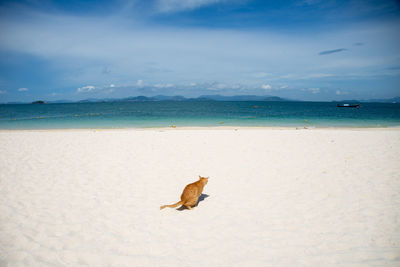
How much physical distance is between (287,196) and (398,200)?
2.35 meters

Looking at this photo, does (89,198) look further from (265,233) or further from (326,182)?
(326,182)

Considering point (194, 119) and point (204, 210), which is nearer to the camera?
point (204, 210)

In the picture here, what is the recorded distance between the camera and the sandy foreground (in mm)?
3301

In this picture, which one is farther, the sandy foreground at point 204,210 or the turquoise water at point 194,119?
the turquoise water at point 194,119

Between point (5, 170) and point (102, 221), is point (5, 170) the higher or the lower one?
the higher one

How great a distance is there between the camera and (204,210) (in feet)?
15.4

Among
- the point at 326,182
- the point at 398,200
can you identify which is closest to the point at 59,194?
the point at 326,182

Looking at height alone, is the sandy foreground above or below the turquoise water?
below

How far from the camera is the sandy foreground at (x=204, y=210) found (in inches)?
130

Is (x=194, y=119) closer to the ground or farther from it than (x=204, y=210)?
farther from it

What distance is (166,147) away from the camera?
10109 mm

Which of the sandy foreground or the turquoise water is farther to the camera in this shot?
the turquoise water

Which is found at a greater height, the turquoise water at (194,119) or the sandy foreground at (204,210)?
the turquoise water at (194,119)

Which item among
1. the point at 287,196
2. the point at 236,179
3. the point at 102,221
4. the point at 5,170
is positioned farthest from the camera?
the point at 5,170
